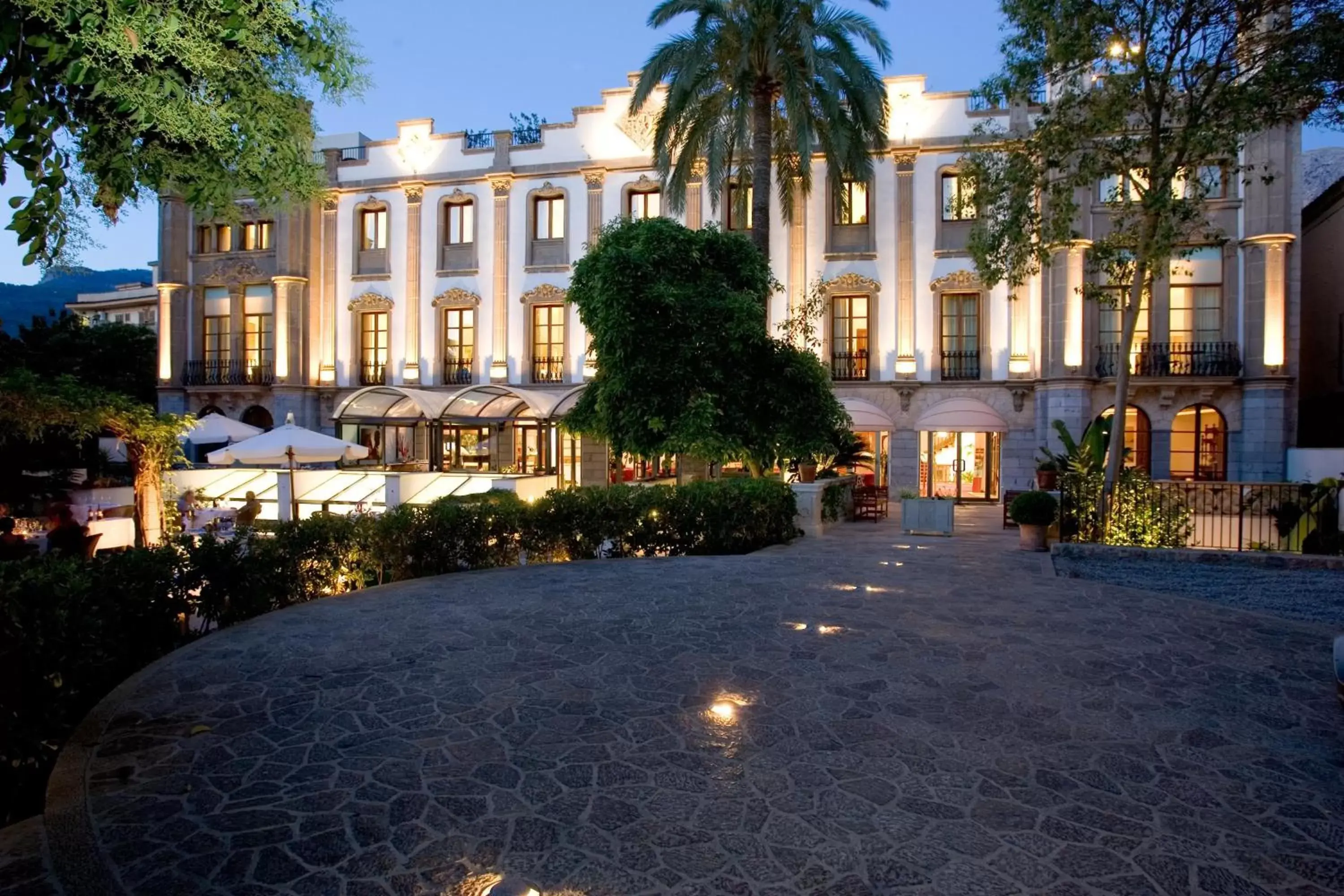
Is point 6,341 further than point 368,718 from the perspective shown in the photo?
Yes

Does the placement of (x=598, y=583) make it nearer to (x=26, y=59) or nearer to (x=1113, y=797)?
(x=1113, y=797)

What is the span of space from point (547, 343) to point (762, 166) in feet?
37.7

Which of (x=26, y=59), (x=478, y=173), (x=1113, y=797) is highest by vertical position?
(x=478, y=173)

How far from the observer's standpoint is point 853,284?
25.4 metres

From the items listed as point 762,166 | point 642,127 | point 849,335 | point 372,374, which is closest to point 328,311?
point 372,374

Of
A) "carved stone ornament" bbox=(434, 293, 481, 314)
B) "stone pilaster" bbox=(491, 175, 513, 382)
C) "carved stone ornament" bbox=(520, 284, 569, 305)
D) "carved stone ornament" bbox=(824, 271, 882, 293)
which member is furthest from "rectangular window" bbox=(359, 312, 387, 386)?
"carved stone ornament" bbox=(824, 271, 882, 293)

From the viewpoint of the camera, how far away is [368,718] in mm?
5398

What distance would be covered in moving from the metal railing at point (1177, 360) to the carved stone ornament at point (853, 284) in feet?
21.9

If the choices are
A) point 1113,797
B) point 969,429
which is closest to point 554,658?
point 1113,797

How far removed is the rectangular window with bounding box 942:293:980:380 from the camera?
80.6 feet

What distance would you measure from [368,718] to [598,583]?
5.21 m

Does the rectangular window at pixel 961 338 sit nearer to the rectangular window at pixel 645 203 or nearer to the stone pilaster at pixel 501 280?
the rectangular window at pixel 645 203

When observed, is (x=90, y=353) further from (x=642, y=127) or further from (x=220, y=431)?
(x=642, y=127)

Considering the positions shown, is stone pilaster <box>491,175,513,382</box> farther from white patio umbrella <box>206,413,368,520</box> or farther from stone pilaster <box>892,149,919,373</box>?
stone pilaster <box>892,149,919,373</box>
